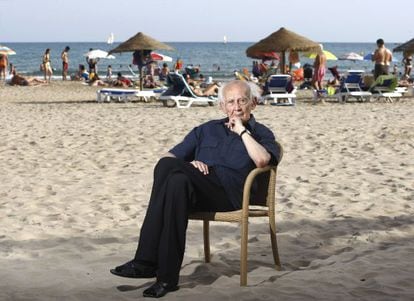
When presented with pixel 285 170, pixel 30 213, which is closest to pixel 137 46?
pixel 285 170

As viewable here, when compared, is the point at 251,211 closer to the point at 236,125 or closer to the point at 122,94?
the point at 236,125

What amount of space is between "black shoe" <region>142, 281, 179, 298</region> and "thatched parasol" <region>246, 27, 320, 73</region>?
17250 millimetres

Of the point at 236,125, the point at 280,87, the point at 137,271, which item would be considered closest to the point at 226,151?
the point at 236,125

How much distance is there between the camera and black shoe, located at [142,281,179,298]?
3.68 metres

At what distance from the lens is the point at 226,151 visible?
4.12 metres

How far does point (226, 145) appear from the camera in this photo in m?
4.13

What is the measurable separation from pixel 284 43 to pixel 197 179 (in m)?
17.1

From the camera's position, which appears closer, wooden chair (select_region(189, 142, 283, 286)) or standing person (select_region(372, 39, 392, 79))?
wooden chair (select_region(189, 142, 283, 286))

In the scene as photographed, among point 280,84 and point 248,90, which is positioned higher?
point 248,90

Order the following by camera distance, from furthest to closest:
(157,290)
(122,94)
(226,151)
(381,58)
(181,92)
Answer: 1. (381,58)
2. (122,94)
3. (181,92)
4. (226,151)
5. (157,290)

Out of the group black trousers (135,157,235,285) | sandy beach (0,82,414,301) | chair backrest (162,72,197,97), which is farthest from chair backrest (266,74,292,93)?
black trousers (135,157,235,285)

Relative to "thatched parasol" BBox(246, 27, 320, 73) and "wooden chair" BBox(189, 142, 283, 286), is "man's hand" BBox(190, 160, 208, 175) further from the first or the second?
"thatched parasol" BBox(246, 27, 320, 73)

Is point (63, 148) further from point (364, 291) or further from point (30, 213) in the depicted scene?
point (364, 291)

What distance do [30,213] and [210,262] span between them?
189 cm
